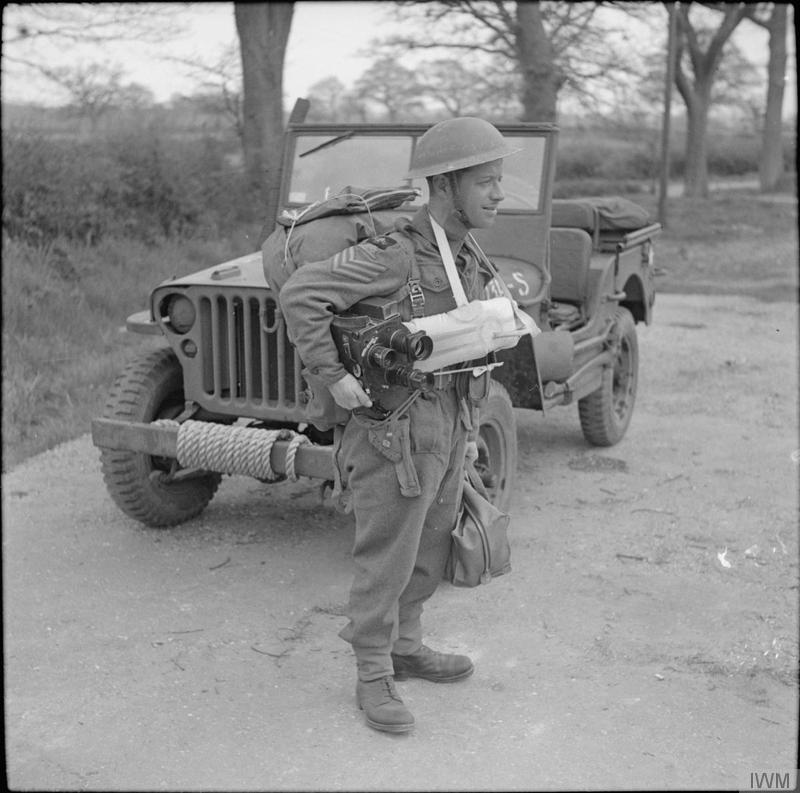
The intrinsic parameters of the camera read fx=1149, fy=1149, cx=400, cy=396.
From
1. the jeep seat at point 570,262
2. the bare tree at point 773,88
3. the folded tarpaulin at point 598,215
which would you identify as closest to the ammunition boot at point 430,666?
the jeep seat at point 570,262

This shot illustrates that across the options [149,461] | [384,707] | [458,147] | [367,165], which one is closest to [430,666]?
[384,707]

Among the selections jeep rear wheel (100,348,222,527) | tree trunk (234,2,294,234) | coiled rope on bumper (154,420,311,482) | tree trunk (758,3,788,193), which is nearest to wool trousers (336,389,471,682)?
coiled rope on bumper (154,420,311,482)

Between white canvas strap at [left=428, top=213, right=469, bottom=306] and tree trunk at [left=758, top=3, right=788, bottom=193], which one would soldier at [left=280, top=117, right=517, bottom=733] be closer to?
white canvas strap at [left=428, top=213, right=469, bottom=306]

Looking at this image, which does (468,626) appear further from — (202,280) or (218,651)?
(202,280)

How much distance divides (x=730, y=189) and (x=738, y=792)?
30.1 meters

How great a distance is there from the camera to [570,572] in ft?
15.8

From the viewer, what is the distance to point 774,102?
28609mm

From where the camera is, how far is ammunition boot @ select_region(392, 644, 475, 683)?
3.74 meters

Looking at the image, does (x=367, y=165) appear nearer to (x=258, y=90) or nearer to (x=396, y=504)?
(x=396, y=504)

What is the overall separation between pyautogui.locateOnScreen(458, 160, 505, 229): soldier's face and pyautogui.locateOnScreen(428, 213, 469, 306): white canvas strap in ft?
0.31

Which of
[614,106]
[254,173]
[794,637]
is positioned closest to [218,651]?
[794,637]

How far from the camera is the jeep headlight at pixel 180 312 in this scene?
482 cm

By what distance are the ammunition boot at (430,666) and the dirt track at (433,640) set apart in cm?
5

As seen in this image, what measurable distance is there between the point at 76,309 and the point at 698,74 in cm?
2327
